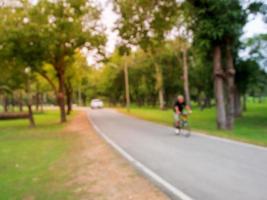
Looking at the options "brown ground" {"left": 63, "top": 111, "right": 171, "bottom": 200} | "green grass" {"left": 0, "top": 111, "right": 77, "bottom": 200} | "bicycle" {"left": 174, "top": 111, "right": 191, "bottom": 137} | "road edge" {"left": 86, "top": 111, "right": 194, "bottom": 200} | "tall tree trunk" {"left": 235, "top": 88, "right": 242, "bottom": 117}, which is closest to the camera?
"road edge" {"left": 86, "top": 111, "right": 194, "bottom": 200}

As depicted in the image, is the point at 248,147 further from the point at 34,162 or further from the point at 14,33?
the point at 14,33

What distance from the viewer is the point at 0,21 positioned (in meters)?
31.0

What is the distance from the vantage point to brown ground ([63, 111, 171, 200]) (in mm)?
8695

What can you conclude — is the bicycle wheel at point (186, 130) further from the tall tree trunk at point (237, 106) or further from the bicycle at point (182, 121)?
the tall tree trunk at point (237, 106)

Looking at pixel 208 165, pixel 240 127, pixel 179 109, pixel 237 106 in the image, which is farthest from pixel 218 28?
pixel 237 106

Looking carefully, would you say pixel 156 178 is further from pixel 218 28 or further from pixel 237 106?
pixel 237 106

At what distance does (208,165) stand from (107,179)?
2.59 meters

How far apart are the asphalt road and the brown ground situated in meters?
0.53

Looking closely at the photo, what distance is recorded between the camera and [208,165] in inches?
441

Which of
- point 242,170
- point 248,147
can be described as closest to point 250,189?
point 242,170

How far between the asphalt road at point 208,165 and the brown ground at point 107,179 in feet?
1.75

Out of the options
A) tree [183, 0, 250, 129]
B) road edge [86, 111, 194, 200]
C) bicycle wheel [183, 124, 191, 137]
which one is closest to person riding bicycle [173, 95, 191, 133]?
bicycle wheel [183, 124, 191, 137]

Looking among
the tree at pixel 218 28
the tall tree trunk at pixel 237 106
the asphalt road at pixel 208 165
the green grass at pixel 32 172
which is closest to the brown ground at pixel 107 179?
the green grass at pixel 32 172

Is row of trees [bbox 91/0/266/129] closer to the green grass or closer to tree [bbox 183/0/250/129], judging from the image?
tree [bbox 183/0/250/129]
